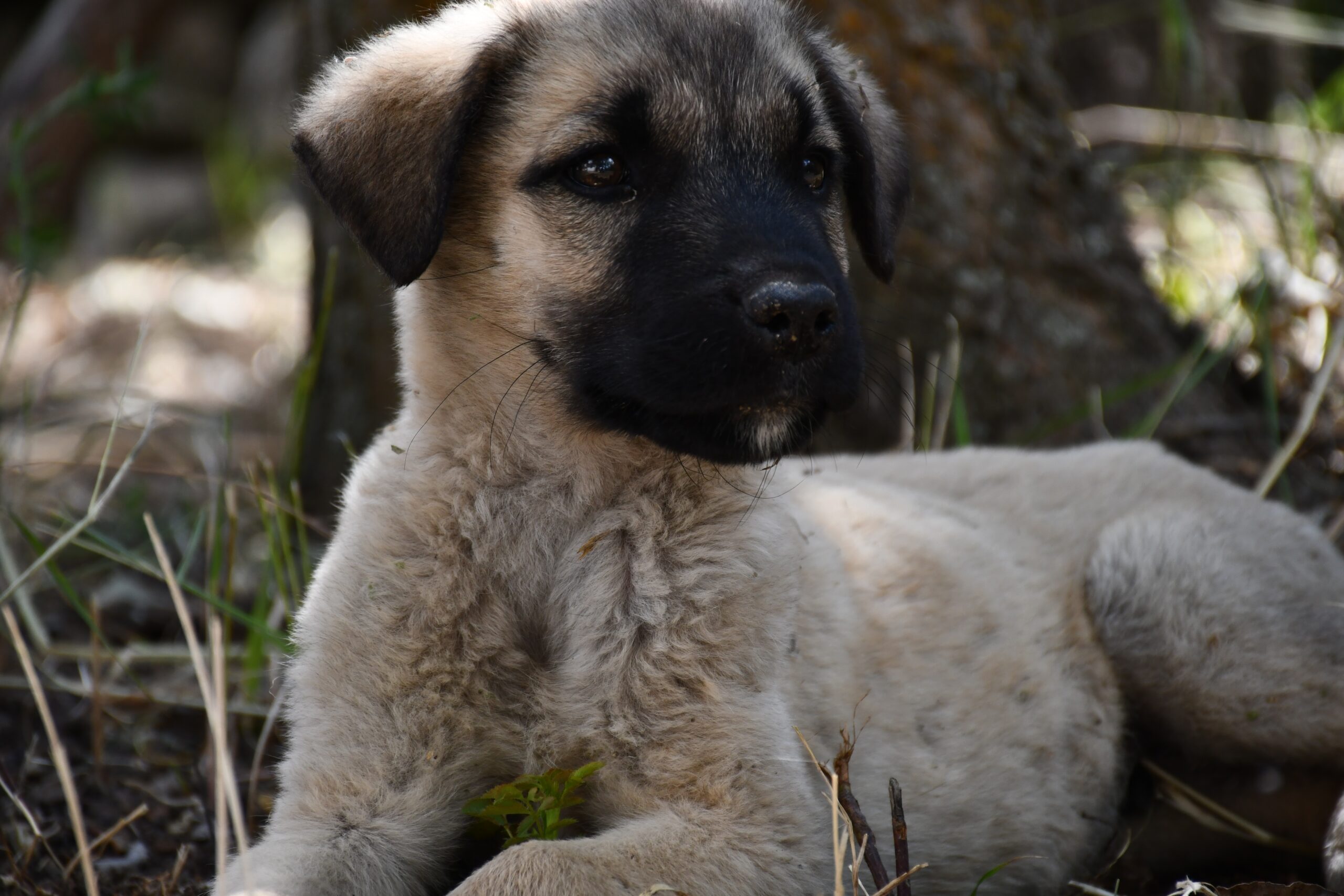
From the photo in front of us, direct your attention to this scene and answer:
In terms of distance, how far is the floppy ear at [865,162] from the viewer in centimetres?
339

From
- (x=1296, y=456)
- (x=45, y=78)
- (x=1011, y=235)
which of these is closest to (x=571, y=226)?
(x=1011, y=235)

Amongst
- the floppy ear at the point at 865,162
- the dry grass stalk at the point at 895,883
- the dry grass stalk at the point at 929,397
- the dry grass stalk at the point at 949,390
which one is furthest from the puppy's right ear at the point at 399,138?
the dry grass stalk at the point at 929,397

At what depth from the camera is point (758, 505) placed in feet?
9.91

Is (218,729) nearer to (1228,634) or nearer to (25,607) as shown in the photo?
(25,607)

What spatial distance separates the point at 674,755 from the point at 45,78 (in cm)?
678

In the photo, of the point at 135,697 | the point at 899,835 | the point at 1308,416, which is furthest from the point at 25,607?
the point at 1308,416

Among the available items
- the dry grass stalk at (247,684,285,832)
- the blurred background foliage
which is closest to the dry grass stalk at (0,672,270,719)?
the blurred background foliage

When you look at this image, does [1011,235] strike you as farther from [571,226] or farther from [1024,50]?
[571,226]

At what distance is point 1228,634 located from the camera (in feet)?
11.5

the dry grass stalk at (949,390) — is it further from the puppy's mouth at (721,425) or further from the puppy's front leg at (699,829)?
the puppy's front leg at (699,829)

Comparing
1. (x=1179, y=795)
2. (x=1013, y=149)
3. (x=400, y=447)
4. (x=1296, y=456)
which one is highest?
(x=1013, y=149)

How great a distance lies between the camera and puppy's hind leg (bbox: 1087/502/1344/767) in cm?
346

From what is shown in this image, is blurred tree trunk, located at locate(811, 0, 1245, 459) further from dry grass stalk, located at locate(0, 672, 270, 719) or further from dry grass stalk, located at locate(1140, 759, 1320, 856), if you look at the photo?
dry grass stalk, located at locate(0, 672, 270, 719)

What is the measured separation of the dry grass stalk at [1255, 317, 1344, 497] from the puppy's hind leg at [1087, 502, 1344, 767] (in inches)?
28.8
